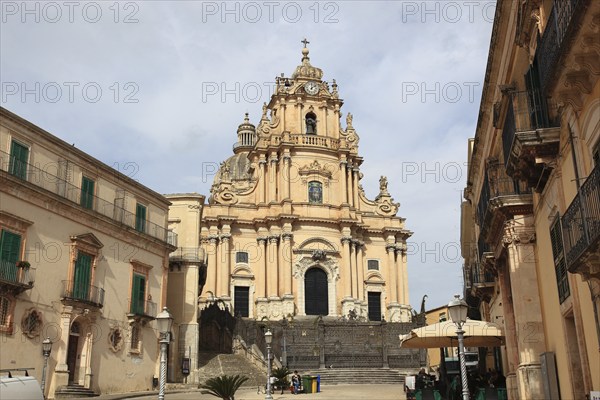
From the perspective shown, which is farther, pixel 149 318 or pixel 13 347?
pixel 149 318

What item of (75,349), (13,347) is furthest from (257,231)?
(13,347)

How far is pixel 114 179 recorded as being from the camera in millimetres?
29547

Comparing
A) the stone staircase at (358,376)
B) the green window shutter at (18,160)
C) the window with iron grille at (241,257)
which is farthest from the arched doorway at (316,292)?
the green window shutter at (18,160)

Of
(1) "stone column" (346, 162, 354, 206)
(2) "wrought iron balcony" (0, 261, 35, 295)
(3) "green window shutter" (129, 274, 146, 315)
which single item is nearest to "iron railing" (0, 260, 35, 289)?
(2) "wrought iron balcony" (0, 261, 35, 295)

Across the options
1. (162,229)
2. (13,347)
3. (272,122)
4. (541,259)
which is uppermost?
(272,122)

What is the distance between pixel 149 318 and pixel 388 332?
1589 centimetres

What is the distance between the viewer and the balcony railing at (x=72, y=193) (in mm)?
23922

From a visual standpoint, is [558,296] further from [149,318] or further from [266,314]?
[266,314]

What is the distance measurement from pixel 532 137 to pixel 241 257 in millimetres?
40573

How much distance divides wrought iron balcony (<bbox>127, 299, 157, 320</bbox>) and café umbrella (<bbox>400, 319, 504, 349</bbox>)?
13.8 metres

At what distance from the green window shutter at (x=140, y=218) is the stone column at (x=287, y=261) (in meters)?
19.3

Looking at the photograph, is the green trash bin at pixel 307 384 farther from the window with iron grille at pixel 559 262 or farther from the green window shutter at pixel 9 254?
the window with iron grille at pixel 559 262

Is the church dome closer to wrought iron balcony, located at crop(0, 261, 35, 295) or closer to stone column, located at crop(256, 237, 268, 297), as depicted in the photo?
stone column, located at crop(256, 237, 268, 297)

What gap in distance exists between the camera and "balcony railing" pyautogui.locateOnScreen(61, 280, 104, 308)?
84.1 ft
